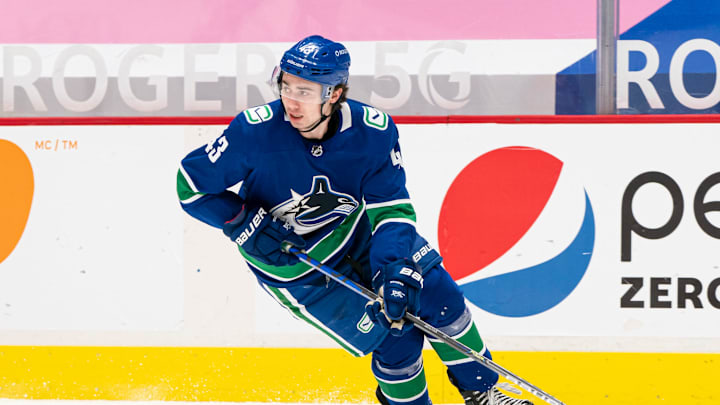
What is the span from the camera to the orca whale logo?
2.09m

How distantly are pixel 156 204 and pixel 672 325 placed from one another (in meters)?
2.04

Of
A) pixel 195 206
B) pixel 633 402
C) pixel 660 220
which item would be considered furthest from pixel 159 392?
pixel 660 220

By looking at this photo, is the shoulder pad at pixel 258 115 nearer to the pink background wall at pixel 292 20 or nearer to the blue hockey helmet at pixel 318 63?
the blue hockey helmet at pixel 318 63

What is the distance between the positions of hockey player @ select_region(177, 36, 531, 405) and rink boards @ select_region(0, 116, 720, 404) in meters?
0.68

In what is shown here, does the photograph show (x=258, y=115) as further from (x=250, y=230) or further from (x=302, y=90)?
(x=250, y=230)

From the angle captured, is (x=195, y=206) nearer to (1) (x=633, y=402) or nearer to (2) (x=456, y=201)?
(2) (x=456, y=201)

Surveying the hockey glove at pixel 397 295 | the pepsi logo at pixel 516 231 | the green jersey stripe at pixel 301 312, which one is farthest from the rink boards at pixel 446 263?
the hockey glove at pixel 397 295

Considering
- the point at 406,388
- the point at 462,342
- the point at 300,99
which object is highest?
the point at 300,99

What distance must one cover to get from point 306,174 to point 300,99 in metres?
0.25

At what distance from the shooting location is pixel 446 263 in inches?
114

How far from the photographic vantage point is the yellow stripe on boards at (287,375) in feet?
9.16

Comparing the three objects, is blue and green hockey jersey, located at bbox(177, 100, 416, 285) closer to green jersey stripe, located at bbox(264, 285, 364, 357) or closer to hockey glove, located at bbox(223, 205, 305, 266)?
hockey glove, located at bbox(223, 205, 305, 266)

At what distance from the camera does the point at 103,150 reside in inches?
117

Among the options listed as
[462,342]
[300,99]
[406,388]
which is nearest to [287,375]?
[406,388]
